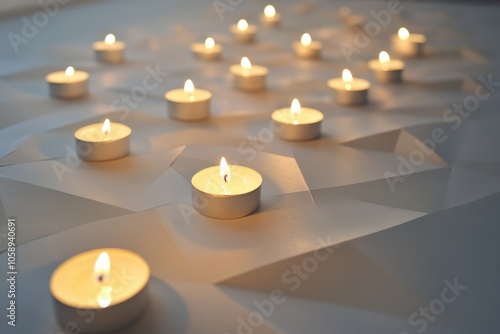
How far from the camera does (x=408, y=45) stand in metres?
2.12

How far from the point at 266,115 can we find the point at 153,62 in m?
0.73

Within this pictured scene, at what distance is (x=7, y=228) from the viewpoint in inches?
37.5

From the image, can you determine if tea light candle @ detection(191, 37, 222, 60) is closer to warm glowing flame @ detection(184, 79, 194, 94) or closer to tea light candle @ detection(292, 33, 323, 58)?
tea light candle @ detection(292, 33, 323, 58)

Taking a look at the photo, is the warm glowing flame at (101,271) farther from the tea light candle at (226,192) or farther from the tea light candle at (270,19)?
the tea light candle at (270,19)

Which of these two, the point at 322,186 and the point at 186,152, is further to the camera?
the point at 186,152

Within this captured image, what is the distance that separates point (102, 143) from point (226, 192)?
364 mm

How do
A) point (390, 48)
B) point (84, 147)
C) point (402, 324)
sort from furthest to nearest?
point (390, 48), point (84, 147), point (402, 324)

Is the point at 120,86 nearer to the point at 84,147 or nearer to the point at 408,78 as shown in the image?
the point at 84,147

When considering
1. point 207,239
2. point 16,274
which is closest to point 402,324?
point 207,239

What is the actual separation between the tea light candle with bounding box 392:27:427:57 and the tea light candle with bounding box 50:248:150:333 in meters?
1.72

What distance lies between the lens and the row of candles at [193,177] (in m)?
0.72

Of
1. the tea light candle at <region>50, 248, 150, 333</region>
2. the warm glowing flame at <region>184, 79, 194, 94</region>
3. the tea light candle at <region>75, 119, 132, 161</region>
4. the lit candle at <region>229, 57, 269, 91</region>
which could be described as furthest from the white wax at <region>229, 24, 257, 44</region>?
the tea light candle at <region>50, 248, 150, 333</region>

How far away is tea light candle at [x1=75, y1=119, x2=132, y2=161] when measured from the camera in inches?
47.3

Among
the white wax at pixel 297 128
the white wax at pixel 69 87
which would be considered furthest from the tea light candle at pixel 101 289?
the white wax at pixel 69 87
